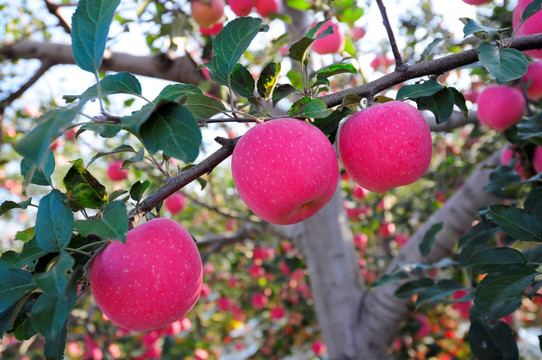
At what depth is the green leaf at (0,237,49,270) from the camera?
558 millimetres

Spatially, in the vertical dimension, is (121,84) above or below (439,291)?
above

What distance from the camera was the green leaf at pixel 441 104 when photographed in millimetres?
703

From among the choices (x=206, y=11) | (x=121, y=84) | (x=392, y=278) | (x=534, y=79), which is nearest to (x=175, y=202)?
(x=206, y=11)

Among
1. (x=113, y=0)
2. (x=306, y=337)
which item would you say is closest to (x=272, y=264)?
(x=306, y=337)

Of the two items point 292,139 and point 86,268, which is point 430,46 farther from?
point 86,268

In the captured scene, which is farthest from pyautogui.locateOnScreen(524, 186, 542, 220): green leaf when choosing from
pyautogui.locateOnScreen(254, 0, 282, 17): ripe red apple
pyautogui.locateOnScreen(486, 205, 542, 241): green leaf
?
pyautogui.locateOnScreen(254, 0, 282, 17): ripe red apple

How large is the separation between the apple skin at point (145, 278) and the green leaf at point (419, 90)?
45cm

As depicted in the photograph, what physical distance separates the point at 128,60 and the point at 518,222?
1.86m

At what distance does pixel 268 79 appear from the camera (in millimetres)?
692

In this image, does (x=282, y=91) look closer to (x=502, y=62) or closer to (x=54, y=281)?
(x=502, y=62)

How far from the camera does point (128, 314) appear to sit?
2.06ft

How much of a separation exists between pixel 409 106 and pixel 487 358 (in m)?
0.61

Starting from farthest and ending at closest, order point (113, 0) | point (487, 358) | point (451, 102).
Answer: point (487, 358) → point (451, 102) → point (113, 0)

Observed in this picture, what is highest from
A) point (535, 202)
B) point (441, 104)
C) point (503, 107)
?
point (441, 104)
